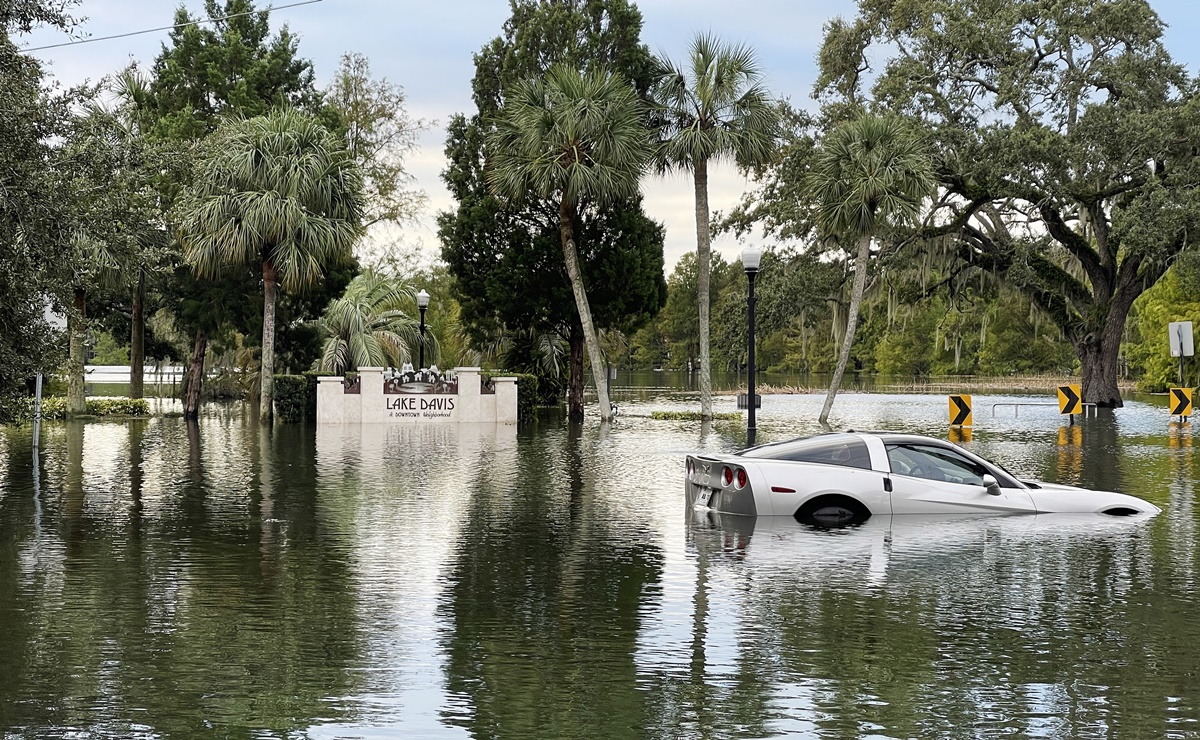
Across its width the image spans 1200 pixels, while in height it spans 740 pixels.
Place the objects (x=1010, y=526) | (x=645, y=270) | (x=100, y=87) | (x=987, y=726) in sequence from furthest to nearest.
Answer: (x=645, y=270) < (x=100, y=87) < (x=1010, y=526) < (x=987, y=726)

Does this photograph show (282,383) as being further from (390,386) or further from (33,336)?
(33,336)

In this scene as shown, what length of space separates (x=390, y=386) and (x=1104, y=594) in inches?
1149

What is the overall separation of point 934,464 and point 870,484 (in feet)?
3.21

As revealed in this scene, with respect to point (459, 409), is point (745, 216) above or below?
above

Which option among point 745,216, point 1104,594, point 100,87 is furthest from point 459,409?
point 1104,594

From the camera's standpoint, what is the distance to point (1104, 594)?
34.4 ft

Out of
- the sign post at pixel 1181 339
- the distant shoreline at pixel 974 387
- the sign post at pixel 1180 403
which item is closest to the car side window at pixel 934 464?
the sign post at pixel 1180 403

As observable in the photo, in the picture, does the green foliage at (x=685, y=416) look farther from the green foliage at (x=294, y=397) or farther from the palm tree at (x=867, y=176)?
the green foliage at (x=294, y=397)

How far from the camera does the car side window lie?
15266 mm

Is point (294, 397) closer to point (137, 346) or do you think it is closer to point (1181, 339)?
point (137, 346)

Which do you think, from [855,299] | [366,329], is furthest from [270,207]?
[855,299]

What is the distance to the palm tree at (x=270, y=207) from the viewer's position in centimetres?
3741

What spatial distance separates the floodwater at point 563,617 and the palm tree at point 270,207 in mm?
18775

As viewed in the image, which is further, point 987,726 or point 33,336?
point 33,336
